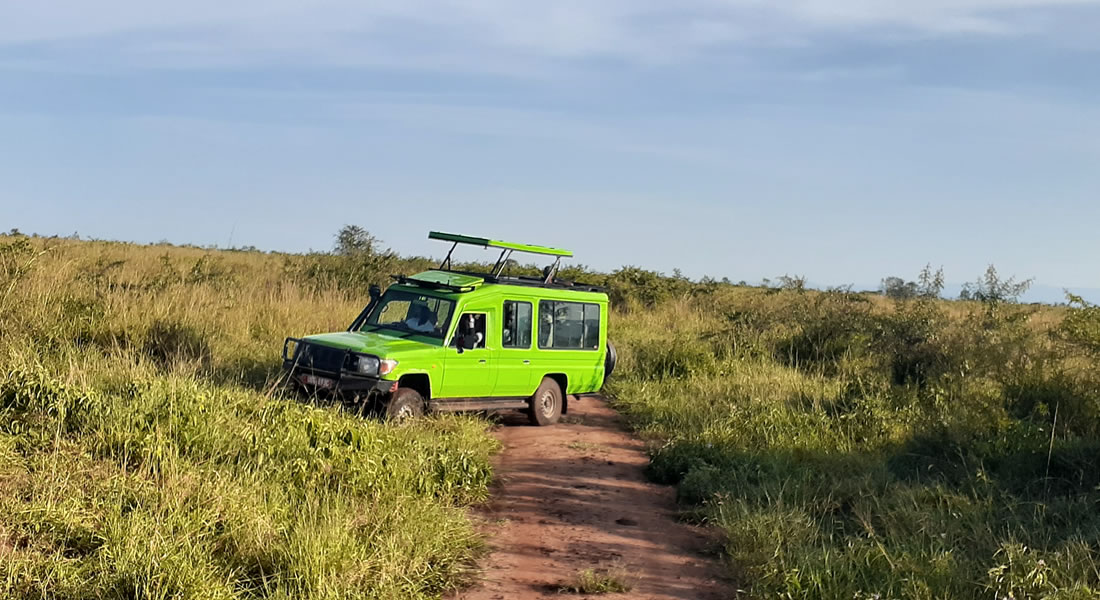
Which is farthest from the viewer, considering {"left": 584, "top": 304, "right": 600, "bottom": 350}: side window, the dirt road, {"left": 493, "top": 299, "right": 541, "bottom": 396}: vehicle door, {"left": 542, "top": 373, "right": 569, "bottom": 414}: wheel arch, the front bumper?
{"left": 584, "top": 304, "right": 600, "bottom": 350}: side window

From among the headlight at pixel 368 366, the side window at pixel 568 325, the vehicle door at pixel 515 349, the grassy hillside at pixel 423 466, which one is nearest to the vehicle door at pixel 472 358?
the vehicle door at pixel 515 349

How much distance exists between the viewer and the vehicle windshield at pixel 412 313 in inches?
463

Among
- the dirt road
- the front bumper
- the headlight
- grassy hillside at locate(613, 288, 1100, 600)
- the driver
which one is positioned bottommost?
the dirt road

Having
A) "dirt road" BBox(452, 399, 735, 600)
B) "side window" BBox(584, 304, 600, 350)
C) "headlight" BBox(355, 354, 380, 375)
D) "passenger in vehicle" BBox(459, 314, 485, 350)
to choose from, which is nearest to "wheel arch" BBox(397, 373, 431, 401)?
"headlight" BBox(355, 354, 380, 375)

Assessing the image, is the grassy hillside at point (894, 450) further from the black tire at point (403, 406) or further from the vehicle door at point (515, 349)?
the black tire at point (403, 406)

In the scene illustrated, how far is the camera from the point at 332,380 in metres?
10.6

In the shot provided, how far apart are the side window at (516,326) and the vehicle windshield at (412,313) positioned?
908 mm

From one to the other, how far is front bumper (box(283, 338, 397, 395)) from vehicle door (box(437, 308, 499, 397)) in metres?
1.08

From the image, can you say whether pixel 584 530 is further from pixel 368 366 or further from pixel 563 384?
pixel 563 384

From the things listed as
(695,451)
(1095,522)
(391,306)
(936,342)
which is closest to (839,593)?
(1095,522)

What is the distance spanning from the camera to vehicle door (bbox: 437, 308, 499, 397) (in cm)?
1153

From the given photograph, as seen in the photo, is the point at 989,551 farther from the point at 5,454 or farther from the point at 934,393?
the point at 5,454

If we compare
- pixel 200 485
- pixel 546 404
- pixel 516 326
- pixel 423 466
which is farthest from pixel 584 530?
pixel 546 404

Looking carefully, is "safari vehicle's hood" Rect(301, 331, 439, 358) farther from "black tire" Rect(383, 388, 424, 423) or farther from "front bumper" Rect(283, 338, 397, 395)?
"black tire" Rect(383, 388, 424, 423)
